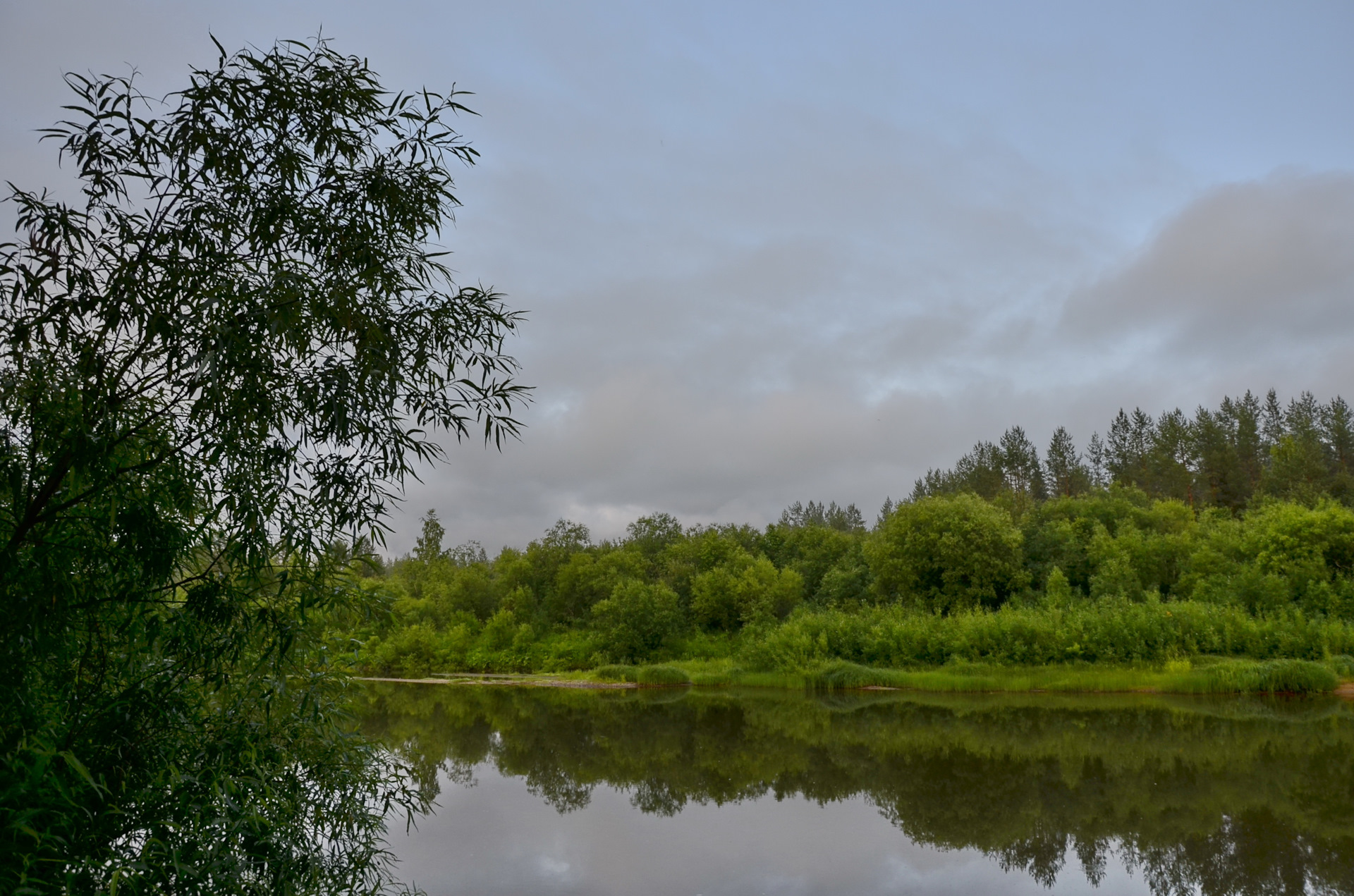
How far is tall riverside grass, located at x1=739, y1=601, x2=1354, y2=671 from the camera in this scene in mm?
26188

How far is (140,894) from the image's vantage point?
4.35m

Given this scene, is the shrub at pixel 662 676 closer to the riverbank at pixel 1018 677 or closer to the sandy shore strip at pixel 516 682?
the riverbank at pixel 1018 677

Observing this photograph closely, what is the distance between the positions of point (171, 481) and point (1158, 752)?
1795 cm

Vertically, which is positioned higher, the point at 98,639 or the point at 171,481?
the point at 171,481

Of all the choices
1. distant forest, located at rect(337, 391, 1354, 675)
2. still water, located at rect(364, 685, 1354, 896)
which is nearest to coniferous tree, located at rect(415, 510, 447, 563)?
distant forest, located at rect(337, 391, 1354, 675)

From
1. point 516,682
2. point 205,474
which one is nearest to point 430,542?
point 516,682

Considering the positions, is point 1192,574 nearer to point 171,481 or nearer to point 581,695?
point 581,695

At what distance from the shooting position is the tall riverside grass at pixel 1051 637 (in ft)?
85.9

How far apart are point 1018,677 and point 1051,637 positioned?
230 centimetres


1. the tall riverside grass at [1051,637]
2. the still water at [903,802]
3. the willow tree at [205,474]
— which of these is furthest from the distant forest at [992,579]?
the willow tree at [205,474]

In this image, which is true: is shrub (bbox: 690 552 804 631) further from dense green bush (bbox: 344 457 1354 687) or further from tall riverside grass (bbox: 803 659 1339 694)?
tall riverside grass (bbox: 803 659 1339 694)

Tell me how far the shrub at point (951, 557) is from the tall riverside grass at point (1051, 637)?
2.31m

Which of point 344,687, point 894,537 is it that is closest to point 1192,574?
point 894,537

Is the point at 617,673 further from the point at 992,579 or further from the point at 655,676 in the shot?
the point at 992,579
